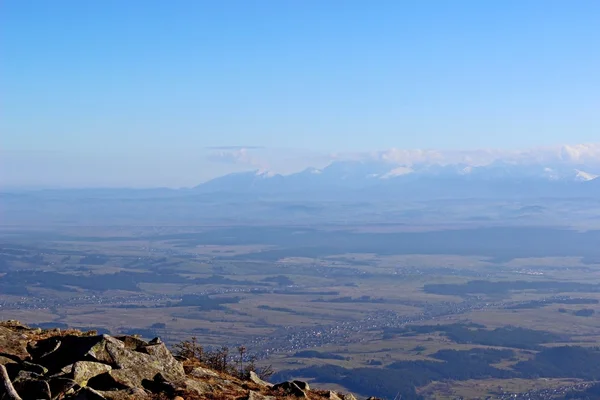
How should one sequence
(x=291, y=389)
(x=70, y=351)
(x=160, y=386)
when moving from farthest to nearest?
(x=291, y=389)
(x=70, y=351)
(x=160, y=386)

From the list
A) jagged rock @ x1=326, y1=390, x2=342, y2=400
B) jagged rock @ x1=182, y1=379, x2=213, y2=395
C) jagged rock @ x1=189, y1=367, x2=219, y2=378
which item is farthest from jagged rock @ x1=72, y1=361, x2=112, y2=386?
jagged rock @ x1=326, y1=390, x2=342, y2=400

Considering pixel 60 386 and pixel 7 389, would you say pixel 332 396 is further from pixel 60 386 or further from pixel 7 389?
pixel 7 389

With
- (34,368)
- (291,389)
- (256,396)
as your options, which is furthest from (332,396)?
(34,368)

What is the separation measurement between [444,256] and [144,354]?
183744 mm

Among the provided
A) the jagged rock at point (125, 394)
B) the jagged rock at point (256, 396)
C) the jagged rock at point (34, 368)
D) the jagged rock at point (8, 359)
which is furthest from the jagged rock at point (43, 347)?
the jagged rock at point (256, 396)

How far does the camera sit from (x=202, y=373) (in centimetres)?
1232

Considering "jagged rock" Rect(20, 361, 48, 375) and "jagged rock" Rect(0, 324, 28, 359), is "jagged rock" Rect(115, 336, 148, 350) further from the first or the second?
"jagged rock" Rect(20, 361, 48, 375)

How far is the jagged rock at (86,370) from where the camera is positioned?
10211mm

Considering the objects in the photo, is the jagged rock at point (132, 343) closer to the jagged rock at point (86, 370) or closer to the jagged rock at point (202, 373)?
the jagged rock at point (202, 373)

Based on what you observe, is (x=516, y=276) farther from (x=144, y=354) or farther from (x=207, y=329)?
(x=144, y=354)

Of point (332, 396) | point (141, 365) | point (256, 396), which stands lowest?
point (332, 396)

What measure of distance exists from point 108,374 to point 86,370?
0.32 m

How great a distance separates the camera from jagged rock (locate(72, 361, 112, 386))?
402 inches

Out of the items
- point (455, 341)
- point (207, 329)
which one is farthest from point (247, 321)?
point (455, 341)
